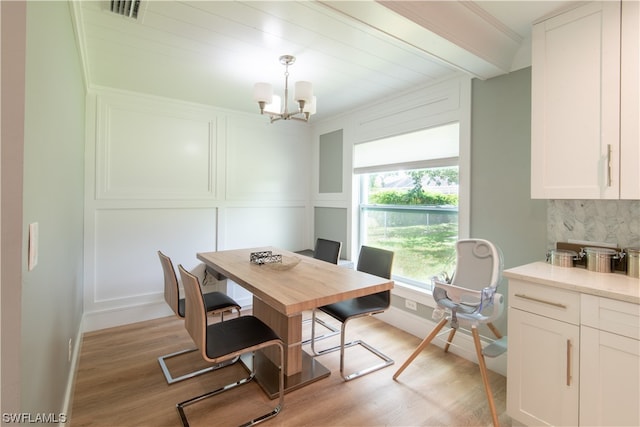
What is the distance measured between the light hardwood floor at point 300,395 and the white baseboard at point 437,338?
0.19ft

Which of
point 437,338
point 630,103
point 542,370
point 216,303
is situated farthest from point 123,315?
point 630,103

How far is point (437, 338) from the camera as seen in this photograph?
280cm

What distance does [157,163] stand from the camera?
3436 millimetres

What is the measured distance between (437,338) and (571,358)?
52.1 inches

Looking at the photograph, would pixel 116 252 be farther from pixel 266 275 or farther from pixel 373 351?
pixel 373 351

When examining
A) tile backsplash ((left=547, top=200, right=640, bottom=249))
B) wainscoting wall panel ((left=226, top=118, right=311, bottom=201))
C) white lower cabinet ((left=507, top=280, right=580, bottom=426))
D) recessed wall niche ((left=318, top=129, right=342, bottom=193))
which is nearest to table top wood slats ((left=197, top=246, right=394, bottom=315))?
white lower cabinet ((left=507, top=280, right=580, bottom=426))

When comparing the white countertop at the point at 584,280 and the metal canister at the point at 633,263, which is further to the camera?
the metal canister at the point at 633,263

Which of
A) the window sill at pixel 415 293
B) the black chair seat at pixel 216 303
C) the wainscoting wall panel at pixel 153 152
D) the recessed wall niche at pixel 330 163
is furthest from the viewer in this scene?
the recessed wall niche at pixel 330 163

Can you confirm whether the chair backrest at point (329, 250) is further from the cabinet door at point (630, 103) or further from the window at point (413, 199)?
the cabinet door at point (630, 103)

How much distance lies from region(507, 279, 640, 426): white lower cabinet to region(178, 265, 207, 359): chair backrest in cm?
179

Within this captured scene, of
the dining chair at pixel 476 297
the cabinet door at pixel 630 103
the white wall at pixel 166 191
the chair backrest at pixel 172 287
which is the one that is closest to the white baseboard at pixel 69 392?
the chair backrest at pixel 172 287

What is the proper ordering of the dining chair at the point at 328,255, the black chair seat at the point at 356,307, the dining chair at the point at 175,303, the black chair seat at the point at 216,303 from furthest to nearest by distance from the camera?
the dining chair at the point at 328,255 < the black chair seat at the point at 216,303 < the black chair seat at the point at 356,307 < the dining chair at the point at 175,303

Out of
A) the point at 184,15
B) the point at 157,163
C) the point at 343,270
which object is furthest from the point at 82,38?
the point at 343,270

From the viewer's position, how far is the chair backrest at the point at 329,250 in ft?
10.0
